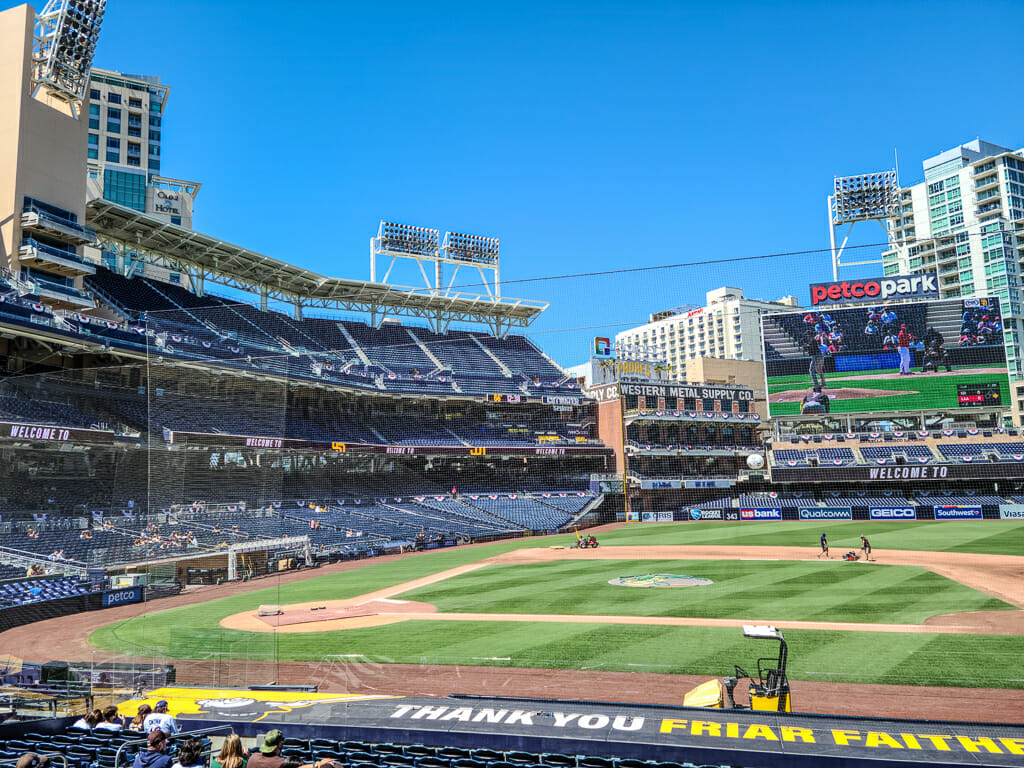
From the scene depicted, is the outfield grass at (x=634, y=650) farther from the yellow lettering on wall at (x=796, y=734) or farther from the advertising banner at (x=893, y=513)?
the advertising banner at (x=893, y=513)

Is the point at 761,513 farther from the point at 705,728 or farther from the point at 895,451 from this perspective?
the point at 705,728

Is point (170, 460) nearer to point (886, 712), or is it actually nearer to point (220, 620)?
point (220, 620)

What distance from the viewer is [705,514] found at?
47.1m

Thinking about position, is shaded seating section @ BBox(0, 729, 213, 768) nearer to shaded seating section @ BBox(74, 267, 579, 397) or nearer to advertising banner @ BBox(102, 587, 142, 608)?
shaded seating section @ BBox(74, 267, 579, 397)

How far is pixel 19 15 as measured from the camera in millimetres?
29109

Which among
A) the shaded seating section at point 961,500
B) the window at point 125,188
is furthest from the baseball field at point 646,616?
the window at point 125,188

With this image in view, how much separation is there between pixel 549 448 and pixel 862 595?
24.5 meters

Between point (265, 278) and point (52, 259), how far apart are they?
53.7 ft

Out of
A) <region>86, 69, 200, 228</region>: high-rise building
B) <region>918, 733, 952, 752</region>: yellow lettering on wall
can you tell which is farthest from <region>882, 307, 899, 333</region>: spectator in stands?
<region>86, 69, 200, 228</region>: high-rise building

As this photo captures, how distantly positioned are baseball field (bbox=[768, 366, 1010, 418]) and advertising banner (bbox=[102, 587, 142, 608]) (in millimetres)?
41942

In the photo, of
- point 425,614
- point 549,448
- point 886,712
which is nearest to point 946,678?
point 886,712

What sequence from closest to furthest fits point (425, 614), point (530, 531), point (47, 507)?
point (47, 507) < point (425, 614) < point (530, 531)

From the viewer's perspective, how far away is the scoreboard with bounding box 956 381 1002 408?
45.7 meters

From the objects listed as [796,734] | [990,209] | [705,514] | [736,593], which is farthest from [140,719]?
[990,209]
